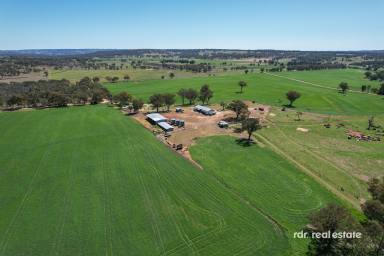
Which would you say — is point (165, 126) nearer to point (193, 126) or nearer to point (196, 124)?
point (193, 126)

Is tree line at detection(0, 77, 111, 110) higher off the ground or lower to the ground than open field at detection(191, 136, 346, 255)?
higher

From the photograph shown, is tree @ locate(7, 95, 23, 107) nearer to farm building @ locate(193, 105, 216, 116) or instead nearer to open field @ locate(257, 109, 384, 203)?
farm building @ locate(193, 105, 216, 116)

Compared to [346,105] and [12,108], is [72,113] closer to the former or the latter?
[12,108]

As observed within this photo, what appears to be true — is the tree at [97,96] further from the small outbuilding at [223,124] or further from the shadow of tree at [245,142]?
the shadow of tree at [245,142]

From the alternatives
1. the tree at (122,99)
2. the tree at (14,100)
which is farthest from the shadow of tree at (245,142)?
the tree at (14,100)

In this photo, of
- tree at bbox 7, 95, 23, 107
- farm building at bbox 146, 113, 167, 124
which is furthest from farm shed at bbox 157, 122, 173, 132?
tree at bbox 7, 95, 23, 107

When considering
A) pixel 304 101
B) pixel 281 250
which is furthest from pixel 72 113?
pixel 304 101

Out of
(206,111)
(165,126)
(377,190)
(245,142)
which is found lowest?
(245,142)

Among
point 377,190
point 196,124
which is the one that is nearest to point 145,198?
point 377,190
